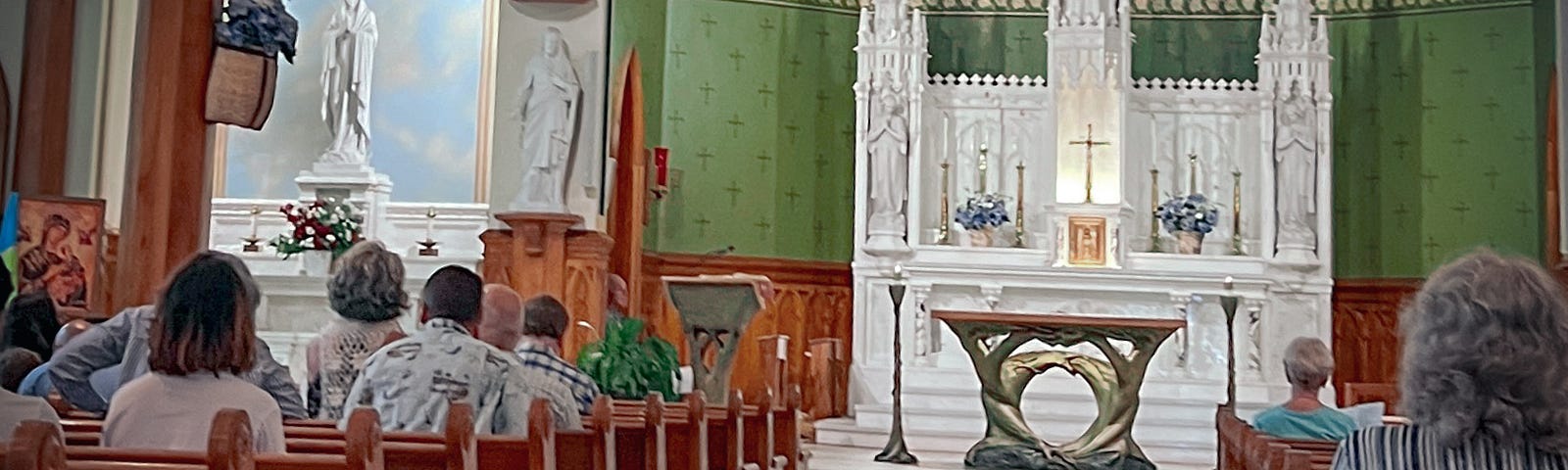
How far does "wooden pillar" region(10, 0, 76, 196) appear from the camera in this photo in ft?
25.1

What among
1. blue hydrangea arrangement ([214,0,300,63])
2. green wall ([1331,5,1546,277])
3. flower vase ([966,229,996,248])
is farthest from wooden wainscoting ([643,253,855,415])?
blue hydrangea arrangement ([214,0,300,63])

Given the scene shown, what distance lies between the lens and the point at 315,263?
10094 millimetres

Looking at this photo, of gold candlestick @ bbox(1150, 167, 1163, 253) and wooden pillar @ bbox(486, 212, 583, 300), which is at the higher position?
gold candlestick @ bbox(1150, 167, 1163, 253)

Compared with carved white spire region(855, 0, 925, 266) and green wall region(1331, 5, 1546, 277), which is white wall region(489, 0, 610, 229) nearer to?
carved white spire region(855, 0, 925, 266)

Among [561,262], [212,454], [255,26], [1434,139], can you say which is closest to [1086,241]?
[1434,139]

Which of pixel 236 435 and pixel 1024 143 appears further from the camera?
pixel 1024 143

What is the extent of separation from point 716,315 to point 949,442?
2408 mm

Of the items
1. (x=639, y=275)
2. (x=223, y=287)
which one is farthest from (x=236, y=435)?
(x=639, y=275)

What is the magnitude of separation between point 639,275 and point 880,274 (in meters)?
1.75

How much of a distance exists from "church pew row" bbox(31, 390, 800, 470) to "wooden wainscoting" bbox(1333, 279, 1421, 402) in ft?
23.3

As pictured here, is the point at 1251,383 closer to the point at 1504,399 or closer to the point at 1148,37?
the point at 1148,37

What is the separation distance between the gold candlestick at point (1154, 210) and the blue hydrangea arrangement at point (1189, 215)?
9.0 inches

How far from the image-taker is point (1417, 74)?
1202cm

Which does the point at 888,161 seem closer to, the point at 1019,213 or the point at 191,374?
the point at 1019,213
